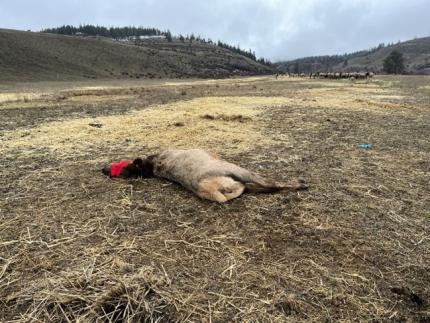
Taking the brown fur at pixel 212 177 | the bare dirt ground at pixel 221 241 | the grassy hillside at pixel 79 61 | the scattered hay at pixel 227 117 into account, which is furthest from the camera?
the grassy hillside at pixel 79 61

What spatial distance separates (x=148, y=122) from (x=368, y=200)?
26.7 ft

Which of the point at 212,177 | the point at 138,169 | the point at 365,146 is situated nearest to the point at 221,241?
the point at 212,177

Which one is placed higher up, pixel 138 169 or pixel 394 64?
pixel 138 169

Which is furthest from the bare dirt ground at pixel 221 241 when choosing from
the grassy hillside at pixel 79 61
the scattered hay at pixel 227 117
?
the grassy hillside at pixel 79 61

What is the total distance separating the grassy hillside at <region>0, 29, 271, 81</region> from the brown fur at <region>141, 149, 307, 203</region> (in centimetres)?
5117

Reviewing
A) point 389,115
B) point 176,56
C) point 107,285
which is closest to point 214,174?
point 107,285

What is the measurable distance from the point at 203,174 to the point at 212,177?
147 millimetres

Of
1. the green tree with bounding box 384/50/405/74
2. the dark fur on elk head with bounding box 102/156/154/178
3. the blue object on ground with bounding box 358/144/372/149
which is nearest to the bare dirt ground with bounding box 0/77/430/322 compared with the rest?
the blue object on ground with bounding box 358/144/372/149

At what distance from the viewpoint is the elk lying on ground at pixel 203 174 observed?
5.69m

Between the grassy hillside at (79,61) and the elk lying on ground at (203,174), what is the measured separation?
5050cm

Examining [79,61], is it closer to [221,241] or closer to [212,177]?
[212,177]

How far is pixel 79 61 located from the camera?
284 feet

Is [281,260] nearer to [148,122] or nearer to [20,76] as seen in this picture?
[148,122]

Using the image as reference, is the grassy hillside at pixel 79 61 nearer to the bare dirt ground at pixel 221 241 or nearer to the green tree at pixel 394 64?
the green tree at pixel 394 64
